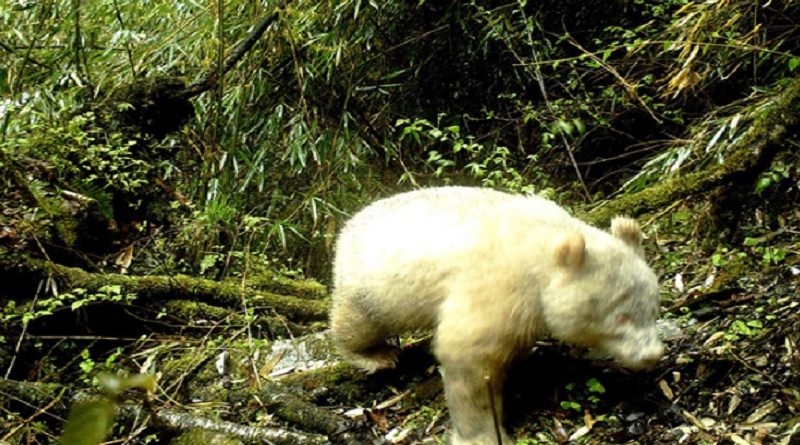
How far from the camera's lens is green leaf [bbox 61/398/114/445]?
0.97 meters

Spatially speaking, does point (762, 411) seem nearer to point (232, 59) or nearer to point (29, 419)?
point (29, 419)

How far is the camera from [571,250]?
3037 millimetres

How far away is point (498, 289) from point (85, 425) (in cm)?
229

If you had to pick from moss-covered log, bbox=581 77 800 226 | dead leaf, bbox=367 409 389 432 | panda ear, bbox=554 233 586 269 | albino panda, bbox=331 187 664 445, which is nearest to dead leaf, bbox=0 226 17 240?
albino panda, bbox=331 187 664 445

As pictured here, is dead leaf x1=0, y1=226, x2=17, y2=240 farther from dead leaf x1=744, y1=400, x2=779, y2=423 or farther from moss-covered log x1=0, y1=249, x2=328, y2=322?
dead leaf x1=744, y1=400, x2=779, y2=423

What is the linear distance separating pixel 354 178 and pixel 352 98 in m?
0.90

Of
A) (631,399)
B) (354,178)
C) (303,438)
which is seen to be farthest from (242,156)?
(631,399)

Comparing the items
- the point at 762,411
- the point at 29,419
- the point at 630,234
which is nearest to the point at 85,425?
the point at 29,419

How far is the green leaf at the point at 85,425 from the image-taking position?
3.20 feet

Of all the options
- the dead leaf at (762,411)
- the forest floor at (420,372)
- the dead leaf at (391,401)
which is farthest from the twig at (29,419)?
the dead leaf at (762,411)

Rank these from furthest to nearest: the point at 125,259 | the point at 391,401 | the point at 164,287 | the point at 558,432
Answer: the point at 125,259 < the point at 164,287 < the point at 391,401 < the point at 558,432

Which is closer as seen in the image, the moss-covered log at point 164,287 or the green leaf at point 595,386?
the green leaf at point 595,386

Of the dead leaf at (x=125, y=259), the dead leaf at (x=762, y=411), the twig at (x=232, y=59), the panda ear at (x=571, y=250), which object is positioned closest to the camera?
the dead leaf at (x=762, y=411)

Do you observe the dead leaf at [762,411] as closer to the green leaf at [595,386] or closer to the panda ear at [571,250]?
the green leaf at [595,386]
